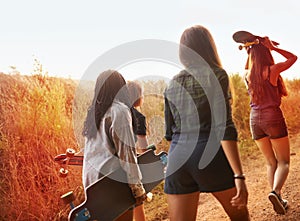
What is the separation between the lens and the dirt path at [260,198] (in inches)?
121

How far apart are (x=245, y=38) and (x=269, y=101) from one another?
487mm

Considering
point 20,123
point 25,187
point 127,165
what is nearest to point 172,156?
point 127,165

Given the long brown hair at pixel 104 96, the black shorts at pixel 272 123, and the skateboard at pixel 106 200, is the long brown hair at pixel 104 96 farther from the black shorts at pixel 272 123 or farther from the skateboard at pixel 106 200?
the black shorts at pixel 272 123

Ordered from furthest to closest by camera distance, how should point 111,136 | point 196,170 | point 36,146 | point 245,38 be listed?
1. point 36,146
2. point 245,38
3. point 111,136
4. point 196,170

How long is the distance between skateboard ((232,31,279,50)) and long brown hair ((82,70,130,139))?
1.30m

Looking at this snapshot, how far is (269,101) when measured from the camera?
2.95 meters

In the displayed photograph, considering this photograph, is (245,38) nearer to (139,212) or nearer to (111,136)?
(139,212)

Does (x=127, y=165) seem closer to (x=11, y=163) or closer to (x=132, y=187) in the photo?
(x=132, y=187)

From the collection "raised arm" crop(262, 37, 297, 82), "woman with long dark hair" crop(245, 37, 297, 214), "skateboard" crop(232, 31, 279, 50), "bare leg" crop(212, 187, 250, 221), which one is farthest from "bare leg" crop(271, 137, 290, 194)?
"bare leg" crop(212, 187, 250, 221)

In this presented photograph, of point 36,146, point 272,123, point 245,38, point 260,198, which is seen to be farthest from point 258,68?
point 36,146

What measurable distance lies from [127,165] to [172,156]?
0.78 feet

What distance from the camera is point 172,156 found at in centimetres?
181

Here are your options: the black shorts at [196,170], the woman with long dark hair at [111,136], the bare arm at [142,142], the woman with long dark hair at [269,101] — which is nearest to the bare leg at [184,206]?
the black shorts at [196,170]

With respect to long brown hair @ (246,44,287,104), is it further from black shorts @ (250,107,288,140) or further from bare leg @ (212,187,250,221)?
bare leg @ (212,187,250,221)
